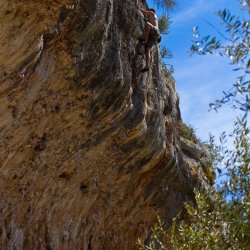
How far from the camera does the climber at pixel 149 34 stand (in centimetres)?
1180

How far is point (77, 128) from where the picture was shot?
33.9 ft

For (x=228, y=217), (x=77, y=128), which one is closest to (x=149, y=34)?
(x=77, y=128)

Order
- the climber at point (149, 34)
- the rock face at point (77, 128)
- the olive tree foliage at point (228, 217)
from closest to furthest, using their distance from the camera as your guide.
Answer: the olive tree foliage at point (228, 217)
the rock face at point (77, 128)
the climber at point (149, 34)

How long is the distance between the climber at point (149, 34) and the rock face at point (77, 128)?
0.26m

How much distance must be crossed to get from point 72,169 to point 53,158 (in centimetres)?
52

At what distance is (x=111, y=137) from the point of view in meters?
11.0

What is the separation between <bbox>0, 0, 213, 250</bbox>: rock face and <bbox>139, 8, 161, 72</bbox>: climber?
26 cm

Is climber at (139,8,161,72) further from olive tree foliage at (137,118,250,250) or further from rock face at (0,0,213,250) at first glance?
olive tree foliage at (137,118,250,250)

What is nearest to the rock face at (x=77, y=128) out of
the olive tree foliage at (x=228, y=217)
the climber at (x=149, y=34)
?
the climber at (x=149, y=34)

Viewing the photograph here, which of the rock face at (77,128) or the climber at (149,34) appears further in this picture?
the climber at (149,34)

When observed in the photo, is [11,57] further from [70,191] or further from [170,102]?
[170,102]

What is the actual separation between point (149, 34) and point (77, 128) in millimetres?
2960

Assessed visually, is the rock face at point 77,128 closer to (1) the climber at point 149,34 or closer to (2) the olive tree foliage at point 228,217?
(1) the climber at point 149,34

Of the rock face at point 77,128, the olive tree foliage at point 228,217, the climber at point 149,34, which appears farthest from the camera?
the climber at point 149,34
